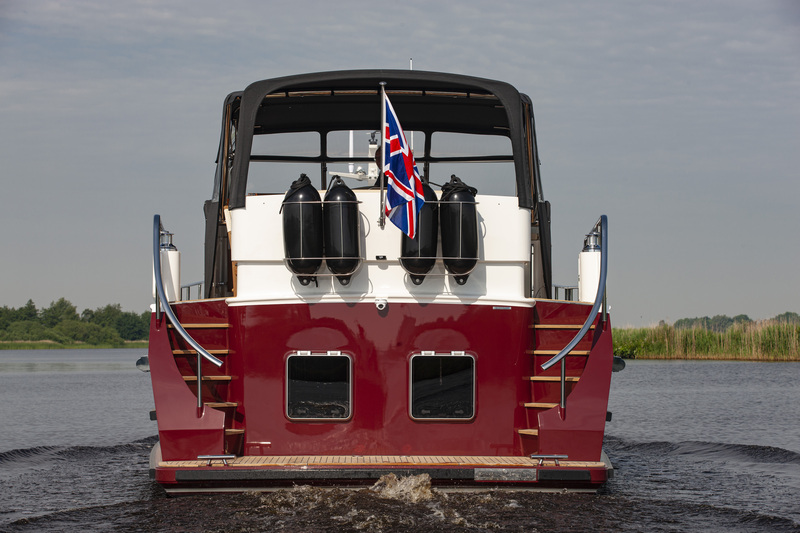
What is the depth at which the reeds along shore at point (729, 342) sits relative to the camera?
29688 mm

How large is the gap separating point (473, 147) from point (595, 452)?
376cm

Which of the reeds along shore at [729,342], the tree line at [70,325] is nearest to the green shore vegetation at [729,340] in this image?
the reeds along shore at [729,342]

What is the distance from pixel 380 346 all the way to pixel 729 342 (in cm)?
2542

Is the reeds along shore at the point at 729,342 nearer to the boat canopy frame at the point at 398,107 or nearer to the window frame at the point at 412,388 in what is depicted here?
the boat canopy frame at the point at 398,107

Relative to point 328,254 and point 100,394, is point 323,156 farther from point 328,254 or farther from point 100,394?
point 100,394

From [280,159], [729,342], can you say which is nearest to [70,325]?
[729,342]

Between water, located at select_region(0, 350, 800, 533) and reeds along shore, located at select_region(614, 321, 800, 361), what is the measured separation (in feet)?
30.4

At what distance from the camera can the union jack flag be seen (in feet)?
24.2

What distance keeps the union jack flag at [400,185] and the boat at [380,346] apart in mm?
20

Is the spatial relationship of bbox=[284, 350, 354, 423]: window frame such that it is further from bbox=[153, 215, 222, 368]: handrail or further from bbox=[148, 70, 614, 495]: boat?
bbox=[153, 215, 222, 368]: handrail

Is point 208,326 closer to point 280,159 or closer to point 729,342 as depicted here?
point 280,159

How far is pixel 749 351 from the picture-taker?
98.7 feet

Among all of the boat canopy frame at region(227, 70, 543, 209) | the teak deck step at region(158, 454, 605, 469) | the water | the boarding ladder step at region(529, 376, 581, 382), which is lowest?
the water

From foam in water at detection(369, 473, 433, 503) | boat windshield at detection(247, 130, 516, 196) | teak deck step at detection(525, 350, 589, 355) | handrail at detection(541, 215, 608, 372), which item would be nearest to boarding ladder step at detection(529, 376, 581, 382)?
teak deck step at detection(525, 350, 589, 355)
